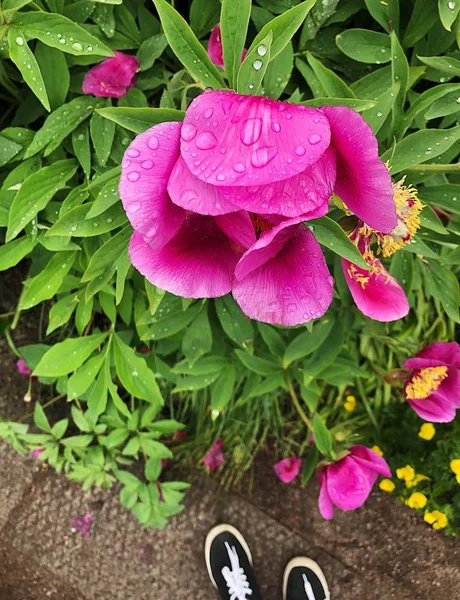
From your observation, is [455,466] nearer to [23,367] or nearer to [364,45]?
[364,45]

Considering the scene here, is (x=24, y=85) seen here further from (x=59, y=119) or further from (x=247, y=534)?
(x=247, y=534)

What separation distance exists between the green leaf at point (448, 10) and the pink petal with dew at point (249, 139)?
41 centimetres

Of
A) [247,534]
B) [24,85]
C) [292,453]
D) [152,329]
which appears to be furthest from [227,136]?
[247,534]

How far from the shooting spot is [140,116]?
1.93ft

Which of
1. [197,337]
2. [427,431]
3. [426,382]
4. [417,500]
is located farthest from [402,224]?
[417,500]

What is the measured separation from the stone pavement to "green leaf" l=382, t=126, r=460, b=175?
1362 mm

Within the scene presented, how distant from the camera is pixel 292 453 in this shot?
5.88 ft

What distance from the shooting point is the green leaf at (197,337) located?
1.12m

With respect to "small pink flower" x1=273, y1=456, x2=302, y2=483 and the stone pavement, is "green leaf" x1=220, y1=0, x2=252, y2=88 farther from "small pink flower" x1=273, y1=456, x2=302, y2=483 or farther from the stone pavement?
the stone pavement

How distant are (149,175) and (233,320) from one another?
0.67m

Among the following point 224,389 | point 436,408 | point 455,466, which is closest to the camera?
point 436,408

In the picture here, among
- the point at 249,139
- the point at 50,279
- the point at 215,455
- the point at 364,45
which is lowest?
the point at 215,455

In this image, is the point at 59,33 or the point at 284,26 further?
the point at 59,33

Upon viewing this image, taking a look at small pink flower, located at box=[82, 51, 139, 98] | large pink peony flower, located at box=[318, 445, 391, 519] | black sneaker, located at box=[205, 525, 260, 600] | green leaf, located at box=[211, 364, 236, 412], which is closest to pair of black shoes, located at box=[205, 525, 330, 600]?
black sneaker, located at box=[205, 525, 260, 600]
